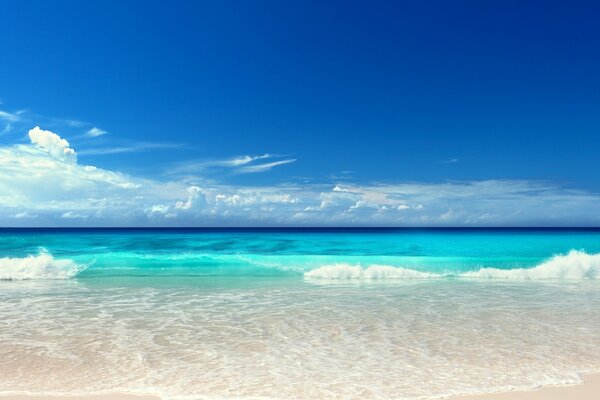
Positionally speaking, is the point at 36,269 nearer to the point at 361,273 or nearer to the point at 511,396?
the point at 361,273

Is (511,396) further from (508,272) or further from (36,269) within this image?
(36,269)

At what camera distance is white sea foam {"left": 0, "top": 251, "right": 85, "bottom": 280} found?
18516mm

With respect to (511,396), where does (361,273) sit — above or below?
above

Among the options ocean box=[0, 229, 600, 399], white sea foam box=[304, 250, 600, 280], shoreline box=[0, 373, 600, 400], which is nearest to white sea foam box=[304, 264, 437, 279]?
white sea foam box=[304, 250, 600, 280]

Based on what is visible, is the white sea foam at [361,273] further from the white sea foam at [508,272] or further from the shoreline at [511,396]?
the shoreline at [511,396]

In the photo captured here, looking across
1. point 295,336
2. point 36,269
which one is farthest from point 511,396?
point 36,269

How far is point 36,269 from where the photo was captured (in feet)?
62.9

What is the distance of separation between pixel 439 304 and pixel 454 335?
3566 millimetres

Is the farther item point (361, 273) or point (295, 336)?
point (361, 273)

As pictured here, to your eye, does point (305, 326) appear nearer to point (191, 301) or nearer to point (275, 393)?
point (275, 393)

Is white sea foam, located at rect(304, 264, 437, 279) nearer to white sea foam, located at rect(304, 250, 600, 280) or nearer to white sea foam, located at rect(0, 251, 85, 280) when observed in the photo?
white sea foam, located at rect(304, 250, 600, 280)

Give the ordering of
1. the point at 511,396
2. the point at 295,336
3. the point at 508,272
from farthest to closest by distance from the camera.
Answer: the point at 508,272 → the point at 295,336 → the point at 511,396

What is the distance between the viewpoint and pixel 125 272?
2009 cm

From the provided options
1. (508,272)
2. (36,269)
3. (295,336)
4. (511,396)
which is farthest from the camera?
(36,269)
